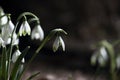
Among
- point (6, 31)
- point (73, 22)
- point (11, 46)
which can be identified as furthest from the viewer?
point (73, 22)

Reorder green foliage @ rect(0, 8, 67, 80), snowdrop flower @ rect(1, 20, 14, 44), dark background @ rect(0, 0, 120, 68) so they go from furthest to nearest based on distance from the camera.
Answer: dark background @ rect(0, 0, 120, 68), snowdrop flower @ rect(1, 20, 14, 44), green foliage @ rect(0, 8, 67, 80)

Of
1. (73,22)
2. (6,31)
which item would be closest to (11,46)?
(6,31)

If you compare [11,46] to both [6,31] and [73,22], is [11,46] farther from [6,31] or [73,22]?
[73,22]

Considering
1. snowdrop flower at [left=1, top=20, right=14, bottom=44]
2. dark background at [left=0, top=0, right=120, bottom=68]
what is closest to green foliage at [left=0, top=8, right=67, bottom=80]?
snowdrop flower at [left=1, top=20, right=14, bottom=44]

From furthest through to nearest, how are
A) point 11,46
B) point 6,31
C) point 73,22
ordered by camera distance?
1. point 73,22
2. point 6,31
3. point 11,46

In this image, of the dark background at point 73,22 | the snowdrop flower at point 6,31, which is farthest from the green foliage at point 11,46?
the dark background at point 73,22

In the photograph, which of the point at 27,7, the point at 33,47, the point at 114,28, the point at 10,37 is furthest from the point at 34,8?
the point at 10,37

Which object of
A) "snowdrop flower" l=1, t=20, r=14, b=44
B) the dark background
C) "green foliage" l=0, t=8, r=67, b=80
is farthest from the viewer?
the dark background

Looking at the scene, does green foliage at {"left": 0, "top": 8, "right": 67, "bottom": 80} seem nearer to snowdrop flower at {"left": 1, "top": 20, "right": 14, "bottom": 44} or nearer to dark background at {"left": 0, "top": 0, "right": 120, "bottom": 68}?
snowdrop flower at {"left": 1, "top": 20, "right": 14, "bottom": 44}
